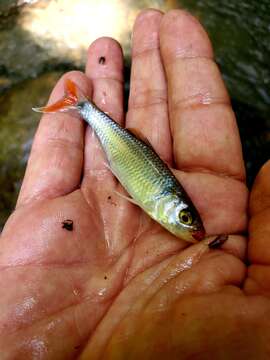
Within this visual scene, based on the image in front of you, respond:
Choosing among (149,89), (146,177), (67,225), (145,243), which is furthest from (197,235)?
(149,89)

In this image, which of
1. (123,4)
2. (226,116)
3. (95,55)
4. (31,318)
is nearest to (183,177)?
(226,116)

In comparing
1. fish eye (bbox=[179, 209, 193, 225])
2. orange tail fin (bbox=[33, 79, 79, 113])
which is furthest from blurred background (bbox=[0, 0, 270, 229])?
fish eye (bbox=[179, 209, 193, 225])

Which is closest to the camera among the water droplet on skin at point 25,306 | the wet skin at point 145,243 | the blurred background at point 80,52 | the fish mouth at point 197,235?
the wet skin at point 145,243

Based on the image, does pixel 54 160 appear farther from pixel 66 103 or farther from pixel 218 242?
pixel 218 242

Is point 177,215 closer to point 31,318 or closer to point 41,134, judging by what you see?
point 31,318

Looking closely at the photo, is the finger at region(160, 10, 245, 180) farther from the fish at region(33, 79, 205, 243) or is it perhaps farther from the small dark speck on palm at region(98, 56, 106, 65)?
the small dark speck on palm at region(98, 56, 106, 65)

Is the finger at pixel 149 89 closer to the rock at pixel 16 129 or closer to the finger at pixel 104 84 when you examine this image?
the finger at pixel 104 84

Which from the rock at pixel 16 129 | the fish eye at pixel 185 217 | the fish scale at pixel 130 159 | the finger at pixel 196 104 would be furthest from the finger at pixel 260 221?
the rock at pixel 16 129
